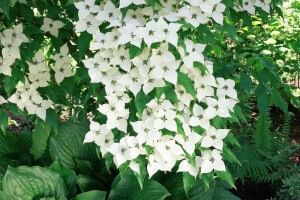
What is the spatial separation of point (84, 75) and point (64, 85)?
0.83 feet

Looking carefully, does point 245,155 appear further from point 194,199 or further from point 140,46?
point 140,46

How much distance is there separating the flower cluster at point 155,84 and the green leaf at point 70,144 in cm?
65

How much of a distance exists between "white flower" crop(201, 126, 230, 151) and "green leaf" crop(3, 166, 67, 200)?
0.65 m

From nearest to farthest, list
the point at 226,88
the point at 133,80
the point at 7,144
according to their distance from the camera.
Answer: the point at 133,80
the point at 226,88
the point at 7,144

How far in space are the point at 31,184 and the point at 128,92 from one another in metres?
0.63

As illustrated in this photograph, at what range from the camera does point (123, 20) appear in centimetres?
162

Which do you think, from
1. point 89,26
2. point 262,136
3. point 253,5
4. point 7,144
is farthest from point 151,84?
point 262,136

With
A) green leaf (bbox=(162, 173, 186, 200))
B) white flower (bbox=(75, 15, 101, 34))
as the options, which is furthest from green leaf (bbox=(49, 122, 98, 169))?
white flower (bbox=(75, 15, 101, 34))

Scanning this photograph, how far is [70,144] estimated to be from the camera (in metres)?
2.38

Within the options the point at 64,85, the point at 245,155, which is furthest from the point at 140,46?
the point at 245,155

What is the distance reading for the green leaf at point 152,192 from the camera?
6.56ft

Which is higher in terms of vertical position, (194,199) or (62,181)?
(62,181)

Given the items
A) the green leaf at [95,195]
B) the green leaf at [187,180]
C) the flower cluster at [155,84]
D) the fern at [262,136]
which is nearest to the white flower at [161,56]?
the flower cluster at [155,84]

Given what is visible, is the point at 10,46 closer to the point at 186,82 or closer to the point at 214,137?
the point at 186,82
